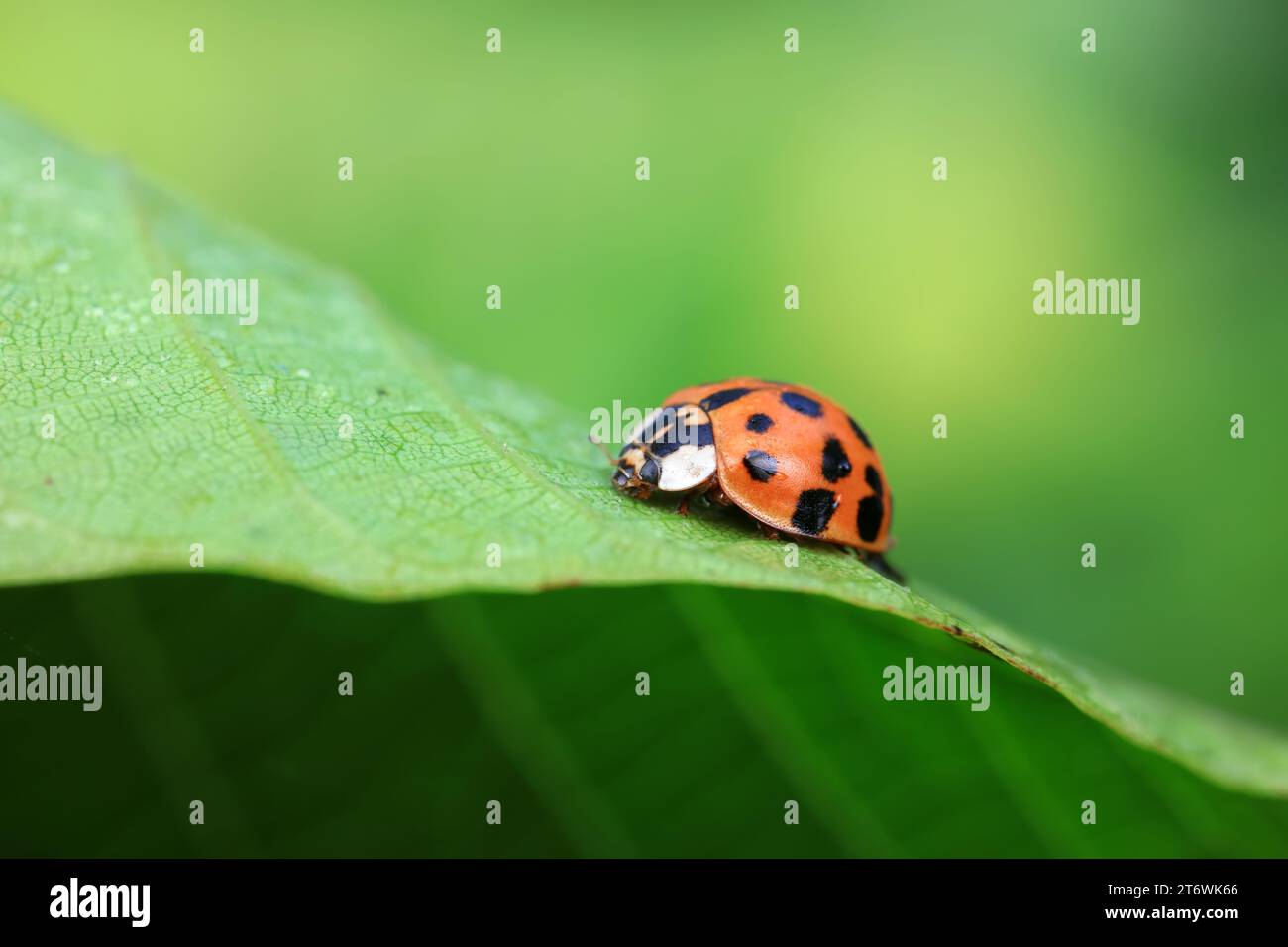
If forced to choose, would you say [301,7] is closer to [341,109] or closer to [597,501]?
[341,109]

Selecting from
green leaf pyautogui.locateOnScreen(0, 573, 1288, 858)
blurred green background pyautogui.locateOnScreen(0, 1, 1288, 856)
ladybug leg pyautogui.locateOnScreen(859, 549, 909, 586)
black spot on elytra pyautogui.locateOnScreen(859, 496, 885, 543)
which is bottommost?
green leaf pyautogui.locateOnScreen(0, 573, 1288, 858)

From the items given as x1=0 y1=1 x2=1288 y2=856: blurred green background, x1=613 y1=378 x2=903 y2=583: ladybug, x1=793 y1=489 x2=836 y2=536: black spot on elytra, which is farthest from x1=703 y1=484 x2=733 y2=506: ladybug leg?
x1=0 y1=1 x2=1288 y2=856: blurred green background

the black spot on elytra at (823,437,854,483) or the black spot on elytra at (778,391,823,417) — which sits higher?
the black spot on elytra at (778,391,823,417)

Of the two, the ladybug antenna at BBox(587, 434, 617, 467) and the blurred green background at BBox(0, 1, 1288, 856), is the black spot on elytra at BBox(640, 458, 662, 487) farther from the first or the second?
the blurred green background at BBox(0, 1, 1288, 856)

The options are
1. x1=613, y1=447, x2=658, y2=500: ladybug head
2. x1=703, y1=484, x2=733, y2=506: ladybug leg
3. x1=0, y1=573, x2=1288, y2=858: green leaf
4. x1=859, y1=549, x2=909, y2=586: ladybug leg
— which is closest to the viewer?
x1=0, y1=573, x2=1288, y2=858: green leaf

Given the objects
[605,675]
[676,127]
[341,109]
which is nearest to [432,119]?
[341,109]

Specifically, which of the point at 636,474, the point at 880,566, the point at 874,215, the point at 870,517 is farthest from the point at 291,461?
the point at 874,215

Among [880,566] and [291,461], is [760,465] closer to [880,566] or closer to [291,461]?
[880,566]
